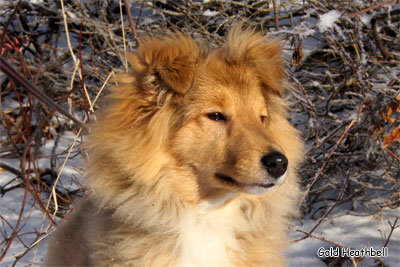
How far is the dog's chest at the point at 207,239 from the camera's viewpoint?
107 inches

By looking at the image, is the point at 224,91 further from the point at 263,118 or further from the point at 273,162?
the point at 273,162

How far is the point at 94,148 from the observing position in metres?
2.83

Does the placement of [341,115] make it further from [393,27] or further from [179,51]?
[179,51]

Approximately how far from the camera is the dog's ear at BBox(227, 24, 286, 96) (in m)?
3.02

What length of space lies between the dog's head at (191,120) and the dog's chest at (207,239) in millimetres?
158

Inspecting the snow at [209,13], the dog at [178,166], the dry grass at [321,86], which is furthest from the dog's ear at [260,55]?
the snow at [209,13]

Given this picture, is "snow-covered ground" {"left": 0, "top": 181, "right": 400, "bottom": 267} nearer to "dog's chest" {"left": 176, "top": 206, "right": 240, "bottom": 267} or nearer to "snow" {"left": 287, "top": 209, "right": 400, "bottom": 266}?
"snow" {"left": 287, "top": 209, "right": 400, "bottom": 266}

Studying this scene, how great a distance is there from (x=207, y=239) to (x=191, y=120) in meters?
0.73

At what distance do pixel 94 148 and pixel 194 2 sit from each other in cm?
313

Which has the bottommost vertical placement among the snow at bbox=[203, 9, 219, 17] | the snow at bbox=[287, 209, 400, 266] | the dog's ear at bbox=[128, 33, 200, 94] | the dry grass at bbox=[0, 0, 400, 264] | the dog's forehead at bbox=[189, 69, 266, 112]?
the snow at bbox=[287, 209, 400, 266]

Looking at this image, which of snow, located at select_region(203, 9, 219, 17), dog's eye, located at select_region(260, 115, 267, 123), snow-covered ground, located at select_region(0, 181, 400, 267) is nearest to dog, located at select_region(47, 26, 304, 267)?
dog's eye, located at select_region(260, 115, 267, 123)

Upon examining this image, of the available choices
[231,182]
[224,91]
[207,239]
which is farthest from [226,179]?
[224,91]

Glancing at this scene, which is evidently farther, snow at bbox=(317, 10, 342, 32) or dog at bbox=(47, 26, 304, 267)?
snow at bbox=(317, 10, 342, 32)

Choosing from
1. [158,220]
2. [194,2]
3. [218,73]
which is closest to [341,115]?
[194,2]
